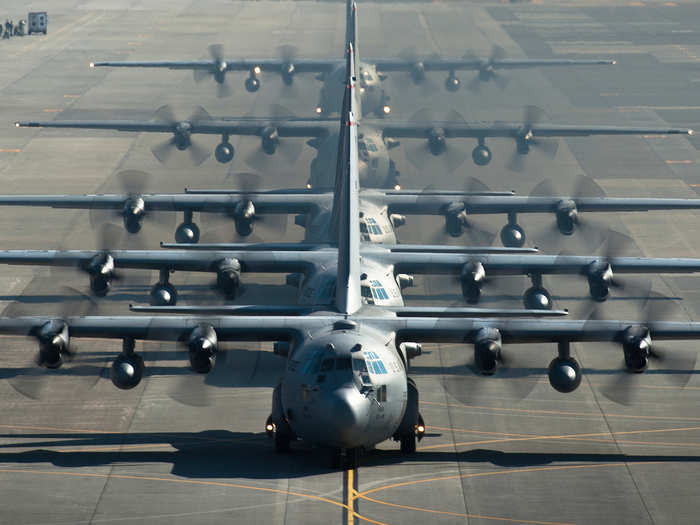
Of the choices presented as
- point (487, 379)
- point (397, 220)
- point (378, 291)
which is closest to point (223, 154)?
point (397, 220)

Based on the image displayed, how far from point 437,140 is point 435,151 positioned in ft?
2.59

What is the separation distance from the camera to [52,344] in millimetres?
37375

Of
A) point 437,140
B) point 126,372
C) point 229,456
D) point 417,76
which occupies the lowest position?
point 417,76

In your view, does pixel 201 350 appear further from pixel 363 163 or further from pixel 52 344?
pixel 363 163

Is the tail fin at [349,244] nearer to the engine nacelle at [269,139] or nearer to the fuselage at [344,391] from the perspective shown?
the fuselage at [344,391]

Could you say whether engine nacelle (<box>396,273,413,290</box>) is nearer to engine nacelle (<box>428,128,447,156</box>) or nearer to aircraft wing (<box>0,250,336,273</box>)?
aircraft wing (<box>0,250,336,273</box>)

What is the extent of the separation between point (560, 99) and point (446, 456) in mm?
71122

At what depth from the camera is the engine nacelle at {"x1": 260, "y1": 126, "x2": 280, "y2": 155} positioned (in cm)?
7112

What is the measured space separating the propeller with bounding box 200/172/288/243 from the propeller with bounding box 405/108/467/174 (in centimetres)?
1146

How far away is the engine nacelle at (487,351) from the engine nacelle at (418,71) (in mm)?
59185

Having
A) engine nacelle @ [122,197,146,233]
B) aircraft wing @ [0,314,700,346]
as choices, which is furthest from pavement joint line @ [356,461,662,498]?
engine nacelle @ [122,197,146,233]


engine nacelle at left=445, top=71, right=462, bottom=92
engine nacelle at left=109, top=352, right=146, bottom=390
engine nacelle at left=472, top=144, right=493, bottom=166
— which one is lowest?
engine nacelle at left=445, top=71, right=462, bottom=92

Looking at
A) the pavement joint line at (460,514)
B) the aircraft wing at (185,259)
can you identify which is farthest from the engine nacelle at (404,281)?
the pavement joint line at (460,514)

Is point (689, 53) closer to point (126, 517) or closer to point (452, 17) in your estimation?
point (452, 17)
